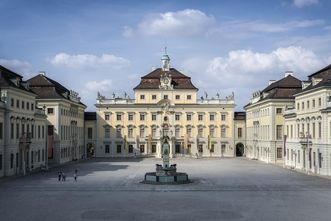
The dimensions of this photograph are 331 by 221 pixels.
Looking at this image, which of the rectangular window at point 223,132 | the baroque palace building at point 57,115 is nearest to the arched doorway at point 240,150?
the rectangular window at point 223,132

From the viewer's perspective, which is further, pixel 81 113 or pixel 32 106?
pixel 81 113

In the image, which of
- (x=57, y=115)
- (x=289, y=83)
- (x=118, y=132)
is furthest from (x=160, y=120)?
(x=289, y=83)

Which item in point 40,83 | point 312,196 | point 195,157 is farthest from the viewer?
point 195,157

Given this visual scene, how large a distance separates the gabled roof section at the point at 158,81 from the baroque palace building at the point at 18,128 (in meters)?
34.2

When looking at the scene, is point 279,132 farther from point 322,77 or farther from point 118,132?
point 118,132

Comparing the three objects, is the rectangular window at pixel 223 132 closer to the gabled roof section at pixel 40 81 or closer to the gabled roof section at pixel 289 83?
the gabled roof section at pixel 289 83

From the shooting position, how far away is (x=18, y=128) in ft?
191

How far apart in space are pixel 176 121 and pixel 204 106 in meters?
6.06

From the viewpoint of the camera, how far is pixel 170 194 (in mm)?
40062

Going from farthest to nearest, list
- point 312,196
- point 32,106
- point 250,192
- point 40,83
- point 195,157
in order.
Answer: point 195,157 < point 40,83 < point 32,106 < point 250,192 < point 312,196

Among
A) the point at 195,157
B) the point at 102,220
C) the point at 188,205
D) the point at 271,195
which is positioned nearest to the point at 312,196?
the point at 271,195

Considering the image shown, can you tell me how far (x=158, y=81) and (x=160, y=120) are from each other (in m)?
7.45

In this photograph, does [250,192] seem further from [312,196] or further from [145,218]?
[145,218]

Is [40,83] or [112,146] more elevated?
[40,83]
